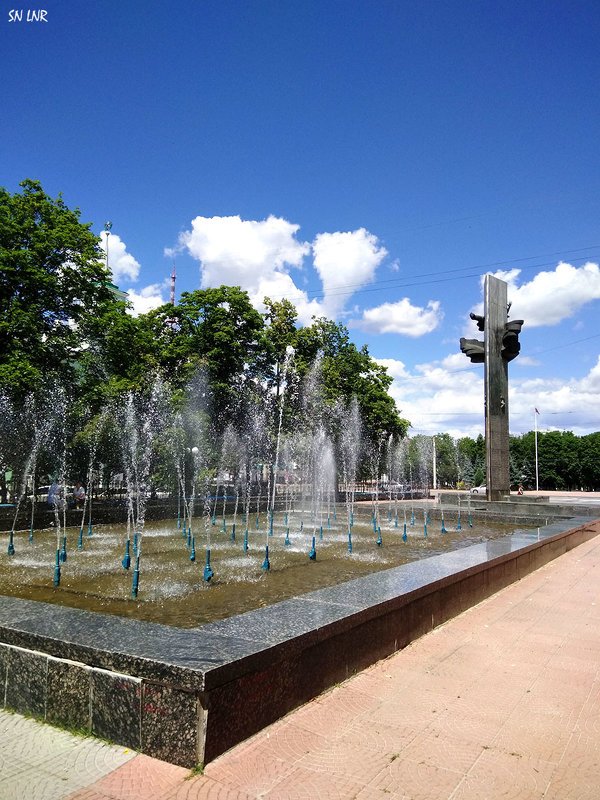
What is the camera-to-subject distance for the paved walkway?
285 centimetres

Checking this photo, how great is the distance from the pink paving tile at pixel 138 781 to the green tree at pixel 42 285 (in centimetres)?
1207

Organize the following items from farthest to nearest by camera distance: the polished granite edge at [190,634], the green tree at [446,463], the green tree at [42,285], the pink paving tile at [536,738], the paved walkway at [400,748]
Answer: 1. the green tree at [446,463]
2. the green tree at [42,285]
3. the pink paving tile at [536,738]
4. the polished granite edge at [190,634]
5. the paved walkway at [400,748]

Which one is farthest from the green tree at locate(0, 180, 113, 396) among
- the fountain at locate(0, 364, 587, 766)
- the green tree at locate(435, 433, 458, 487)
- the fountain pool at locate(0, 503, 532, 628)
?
the green tree at locate(435, 433, 458, 487)

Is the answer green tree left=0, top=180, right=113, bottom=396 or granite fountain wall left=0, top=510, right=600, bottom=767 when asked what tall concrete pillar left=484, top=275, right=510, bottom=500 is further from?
granite fountain wall left=0, top=510, right=600, bottom=767

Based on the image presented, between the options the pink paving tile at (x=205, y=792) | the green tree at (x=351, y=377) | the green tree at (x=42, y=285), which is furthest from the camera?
the green tree at (x=351, y=377)

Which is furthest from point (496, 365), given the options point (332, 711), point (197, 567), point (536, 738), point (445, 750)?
point (445, 750)

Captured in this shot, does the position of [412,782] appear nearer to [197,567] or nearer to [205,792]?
[205,792]

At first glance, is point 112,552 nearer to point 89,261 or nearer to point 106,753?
point 106,753

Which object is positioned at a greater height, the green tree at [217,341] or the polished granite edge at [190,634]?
the green tree at [217,341]

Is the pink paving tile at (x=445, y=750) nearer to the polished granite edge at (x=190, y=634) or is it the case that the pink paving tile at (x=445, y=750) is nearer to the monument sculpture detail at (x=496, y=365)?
the polished granite edge at (x=190, y=634)

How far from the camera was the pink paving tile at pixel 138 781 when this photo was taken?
2.75 metres

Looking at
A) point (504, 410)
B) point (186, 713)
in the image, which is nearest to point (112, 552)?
point (186, 713)

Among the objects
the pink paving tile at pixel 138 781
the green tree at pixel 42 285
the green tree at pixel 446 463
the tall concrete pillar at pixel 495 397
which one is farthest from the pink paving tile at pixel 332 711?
the green tree at pixel 446 463

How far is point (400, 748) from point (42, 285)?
14739 millimetres
